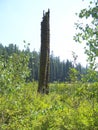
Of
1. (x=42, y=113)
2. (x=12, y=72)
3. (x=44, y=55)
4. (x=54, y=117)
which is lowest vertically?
(x=54, y=117)

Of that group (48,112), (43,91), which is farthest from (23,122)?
(43,91)

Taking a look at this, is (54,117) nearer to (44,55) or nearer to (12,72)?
(12,72)

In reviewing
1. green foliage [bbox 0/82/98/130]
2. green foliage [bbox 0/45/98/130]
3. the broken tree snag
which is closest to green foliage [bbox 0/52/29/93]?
green foliage [bbox 0/45/98/130]

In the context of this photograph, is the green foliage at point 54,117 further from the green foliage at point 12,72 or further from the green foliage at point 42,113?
the green foliage at point 12,72

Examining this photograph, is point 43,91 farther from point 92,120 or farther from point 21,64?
point 92,120

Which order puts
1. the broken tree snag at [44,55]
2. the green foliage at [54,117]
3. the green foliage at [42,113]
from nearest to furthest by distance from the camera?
the green foliage at [42,113], the green foliage at [54,117], the broken tree snag at [44,55]

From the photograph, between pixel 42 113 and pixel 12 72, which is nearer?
pixel 42 113

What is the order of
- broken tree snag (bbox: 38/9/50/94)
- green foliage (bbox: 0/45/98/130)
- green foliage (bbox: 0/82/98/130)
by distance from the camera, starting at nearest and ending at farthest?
green foliage (bbox: 0/45/98/130)
green foliage (bbox: 0/82/98/130)
broken tree snag (bbox: 38/9/50/94)

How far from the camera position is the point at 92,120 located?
874 cm

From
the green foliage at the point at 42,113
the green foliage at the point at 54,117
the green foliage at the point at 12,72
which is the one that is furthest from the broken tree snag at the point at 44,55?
the green foliage at the point at 54,117

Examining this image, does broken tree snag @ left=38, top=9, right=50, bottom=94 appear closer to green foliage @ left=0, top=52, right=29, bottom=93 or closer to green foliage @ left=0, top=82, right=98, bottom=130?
green foliage @ left=0, top=52, right=29, bottom=93

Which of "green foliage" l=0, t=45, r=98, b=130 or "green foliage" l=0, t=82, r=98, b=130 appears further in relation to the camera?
"green foliage" l=0, t=82, r=98, b=130

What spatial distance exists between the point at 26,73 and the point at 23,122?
2445mm

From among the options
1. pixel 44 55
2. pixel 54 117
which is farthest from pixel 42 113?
pixel 44 55
